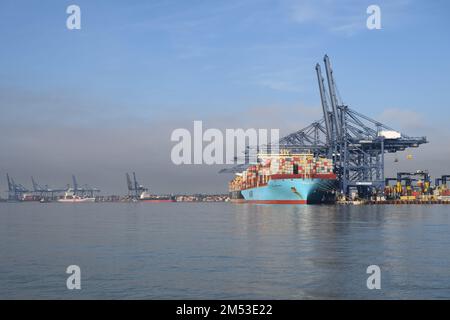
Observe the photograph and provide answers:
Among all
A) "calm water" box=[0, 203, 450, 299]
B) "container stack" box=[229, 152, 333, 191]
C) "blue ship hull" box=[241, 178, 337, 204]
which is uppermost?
"container stack" box=[229, 152, 333, 191]

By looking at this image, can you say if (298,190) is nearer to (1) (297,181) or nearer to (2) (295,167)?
(1) (297,181)

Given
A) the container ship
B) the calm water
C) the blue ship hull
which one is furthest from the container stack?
the calm water

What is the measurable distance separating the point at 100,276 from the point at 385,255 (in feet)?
50.4

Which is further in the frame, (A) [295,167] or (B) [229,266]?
(A) [295,167]

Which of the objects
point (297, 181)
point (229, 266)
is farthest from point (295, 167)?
point (229, 266)

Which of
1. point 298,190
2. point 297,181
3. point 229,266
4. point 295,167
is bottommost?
point 229,266

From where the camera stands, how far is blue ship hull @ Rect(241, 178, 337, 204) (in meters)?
116

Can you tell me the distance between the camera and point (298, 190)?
117 metres

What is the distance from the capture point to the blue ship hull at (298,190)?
116 metres

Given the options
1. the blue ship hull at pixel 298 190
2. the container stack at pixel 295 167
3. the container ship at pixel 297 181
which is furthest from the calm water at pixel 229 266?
the container stack at pixel 295 167

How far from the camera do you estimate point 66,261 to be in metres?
29.2

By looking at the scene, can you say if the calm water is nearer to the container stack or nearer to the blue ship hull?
the blue ship hull
